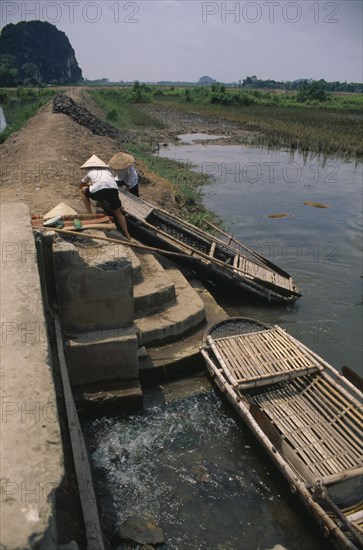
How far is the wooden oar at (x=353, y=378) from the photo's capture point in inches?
166

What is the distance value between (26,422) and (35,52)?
136 meters

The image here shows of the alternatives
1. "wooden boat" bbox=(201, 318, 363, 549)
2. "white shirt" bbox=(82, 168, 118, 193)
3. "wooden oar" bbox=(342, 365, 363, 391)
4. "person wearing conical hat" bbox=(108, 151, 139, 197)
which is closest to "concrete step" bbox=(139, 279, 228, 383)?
→ "wooden boat" bbox=(201, 318, 363, 549)

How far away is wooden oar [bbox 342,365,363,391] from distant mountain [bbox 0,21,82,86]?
112m

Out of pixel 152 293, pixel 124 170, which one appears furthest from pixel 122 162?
pixel 152 293

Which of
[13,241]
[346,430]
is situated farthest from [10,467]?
[346,430]

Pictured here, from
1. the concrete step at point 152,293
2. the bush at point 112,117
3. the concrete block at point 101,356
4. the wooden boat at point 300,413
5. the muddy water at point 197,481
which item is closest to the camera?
the wooden boat at point 300,413

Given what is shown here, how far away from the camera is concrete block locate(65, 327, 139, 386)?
13.2 ft

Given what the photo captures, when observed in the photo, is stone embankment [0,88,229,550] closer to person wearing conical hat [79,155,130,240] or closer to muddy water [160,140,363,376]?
person wearing conical hat [79,155,130,240]

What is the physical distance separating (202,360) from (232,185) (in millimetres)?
11107

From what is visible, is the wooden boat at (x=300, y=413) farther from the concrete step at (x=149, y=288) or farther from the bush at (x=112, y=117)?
the bush at (x=112, y=117)

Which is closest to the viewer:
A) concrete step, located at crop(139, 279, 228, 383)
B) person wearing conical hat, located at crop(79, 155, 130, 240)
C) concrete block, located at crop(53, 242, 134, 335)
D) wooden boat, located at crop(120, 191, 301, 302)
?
concrete block, located at crop(53, 242, 134, 335)

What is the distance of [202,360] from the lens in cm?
506

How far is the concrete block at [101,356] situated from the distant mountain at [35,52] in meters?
112

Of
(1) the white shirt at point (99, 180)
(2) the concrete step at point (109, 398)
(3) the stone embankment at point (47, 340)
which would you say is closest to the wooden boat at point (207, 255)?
(3) the stone embankment at point (47, 340)
